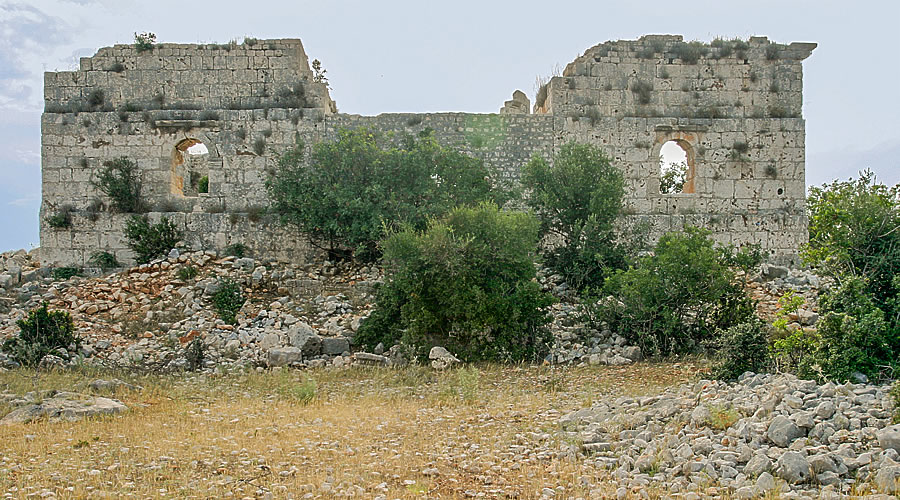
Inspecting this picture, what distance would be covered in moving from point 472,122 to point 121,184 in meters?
8.63

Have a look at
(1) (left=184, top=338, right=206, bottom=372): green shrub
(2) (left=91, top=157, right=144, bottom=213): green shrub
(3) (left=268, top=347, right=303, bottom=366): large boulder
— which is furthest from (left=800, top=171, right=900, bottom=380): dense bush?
(2) (left=91, top=157, right=144, bottom=213): green shrub

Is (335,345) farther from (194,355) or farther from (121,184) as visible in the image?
(121,184)

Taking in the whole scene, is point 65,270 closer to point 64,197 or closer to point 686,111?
point 64,197

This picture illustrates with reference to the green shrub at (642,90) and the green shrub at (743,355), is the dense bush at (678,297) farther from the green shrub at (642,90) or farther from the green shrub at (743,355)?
the green shrub at (642,90)

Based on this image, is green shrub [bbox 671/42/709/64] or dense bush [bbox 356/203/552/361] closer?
dense bush [bbox 356/203/552/361]

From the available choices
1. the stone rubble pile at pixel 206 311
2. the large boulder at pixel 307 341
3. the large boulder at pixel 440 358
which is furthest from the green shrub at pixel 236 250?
the large boulder at pixel 440 358

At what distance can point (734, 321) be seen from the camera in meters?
11.9

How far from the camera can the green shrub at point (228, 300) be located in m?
13.6

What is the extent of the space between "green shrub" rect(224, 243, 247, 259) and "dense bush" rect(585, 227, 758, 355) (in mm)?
8841

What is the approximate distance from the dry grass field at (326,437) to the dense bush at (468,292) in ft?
2.82

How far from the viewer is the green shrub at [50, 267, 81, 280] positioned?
16.4 meters

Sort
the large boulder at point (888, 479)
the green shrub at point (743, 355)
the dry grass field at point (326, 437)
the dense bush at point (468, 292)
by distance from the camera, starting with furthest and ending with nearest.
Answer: the dense bush at point (468, 292), the green shrub at point (743, 355), the dry grass field at point (326, 437), the large boulder at point (888, 479)

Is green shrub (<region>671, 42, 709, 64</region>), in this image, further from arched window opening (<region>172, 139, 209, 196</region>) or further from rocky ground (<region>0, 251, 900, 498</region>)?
arched window opening (<region>172, 139, 209, 196</region>)

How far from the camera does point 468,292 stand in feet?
37.6
